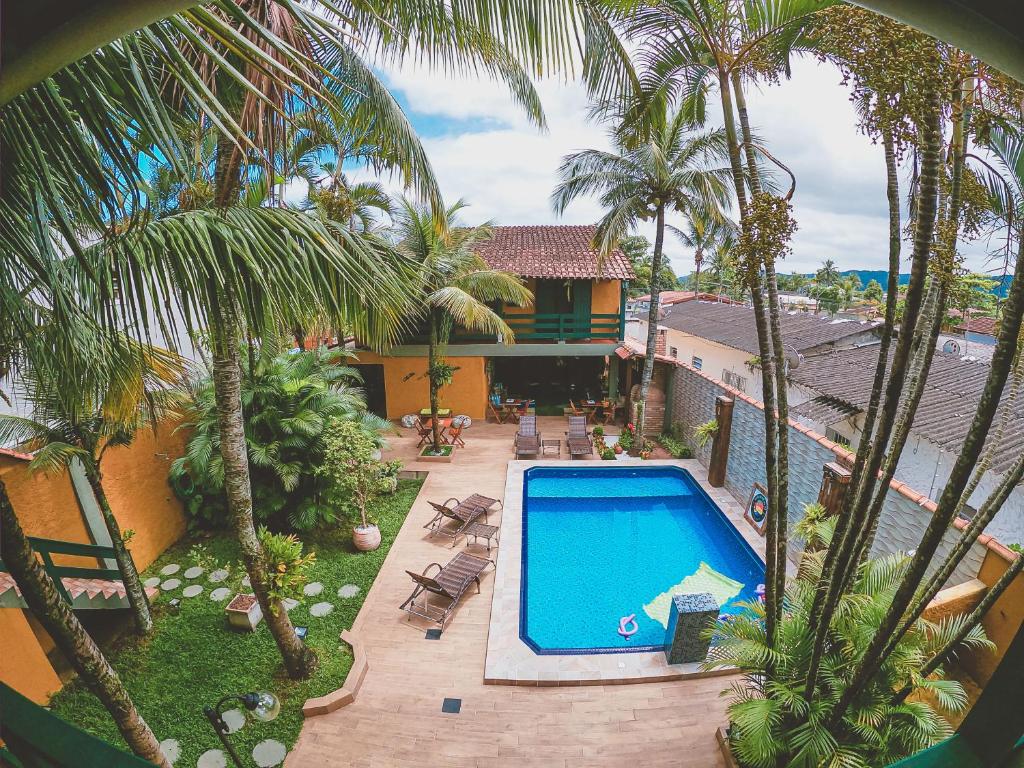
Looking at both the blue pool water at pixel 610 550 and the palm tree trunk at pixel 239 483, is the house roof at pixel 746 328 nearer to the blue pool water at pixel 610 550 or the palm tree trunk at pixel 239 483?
the blue pool water at pixel 610 550

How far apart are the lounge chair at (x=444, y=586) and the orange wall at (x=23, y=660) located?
438 cm

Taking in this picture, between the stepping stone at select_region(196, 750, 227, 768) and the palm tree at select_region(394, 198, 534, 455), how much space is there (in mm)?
8222

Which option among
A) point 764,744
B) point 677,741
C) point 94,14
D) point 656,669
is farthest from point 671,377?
point 94,14

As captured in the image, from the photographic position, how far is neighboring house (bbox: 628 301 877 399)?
16.8 meters

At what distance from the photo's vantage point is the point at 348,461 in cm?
864

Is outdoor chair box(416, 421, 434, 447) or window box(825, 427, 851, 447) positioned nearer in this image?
window box(825, 427, 851, 447)

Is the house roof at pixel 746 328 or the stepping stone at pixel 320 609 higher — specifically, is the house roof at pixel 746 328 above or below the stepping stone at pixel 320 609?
above

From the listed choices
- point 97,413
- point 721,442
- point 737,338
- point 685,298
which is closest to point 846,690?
point 97,413

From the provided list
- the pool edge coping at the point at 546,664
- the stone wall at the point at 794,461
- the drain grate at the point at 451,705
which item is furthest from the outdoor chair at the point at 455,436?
the drain grate at the point at 451,705

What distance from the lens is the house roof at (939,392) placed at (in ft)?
23.1

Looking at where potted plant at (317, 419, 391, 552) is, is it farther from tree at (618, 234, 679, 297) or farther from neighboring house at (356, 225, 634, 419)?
tree at (618, 234, 679, 297)

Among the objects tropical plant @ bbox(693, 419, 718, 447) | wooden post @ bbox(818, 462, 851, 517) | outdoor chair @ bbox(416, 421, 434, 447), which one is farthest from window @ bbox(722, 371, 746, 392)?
outdoor chair @ bbox(416, 421, 434, 447)

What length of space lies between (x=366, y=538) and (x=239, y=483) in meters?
4.25

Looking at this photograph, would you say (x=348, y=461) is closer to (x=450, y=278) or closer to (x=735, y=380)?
(x=450, y=278)
